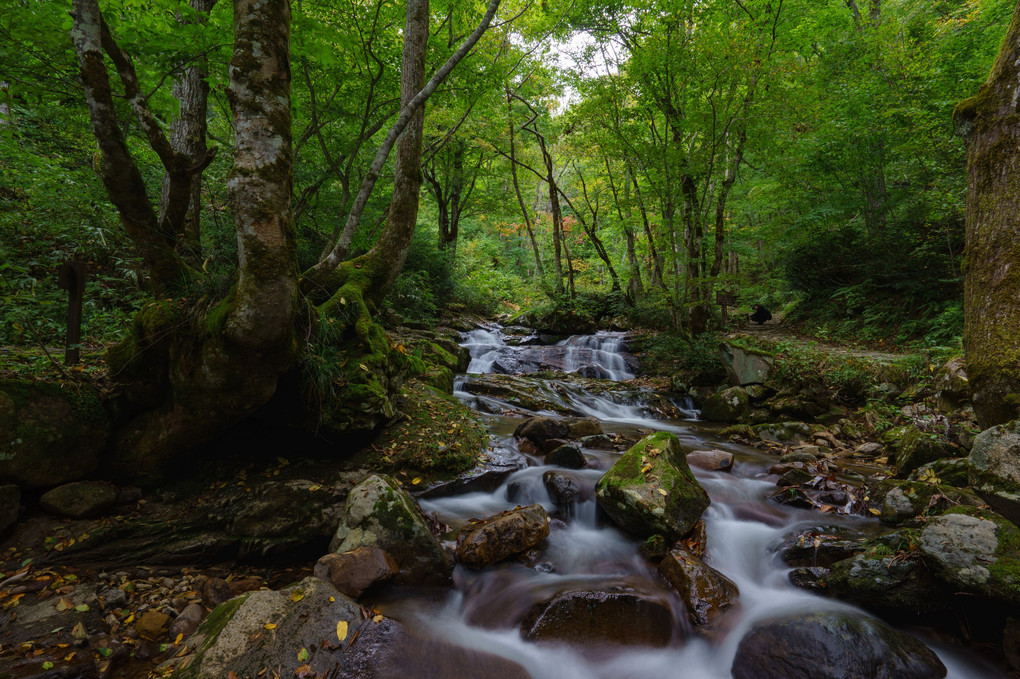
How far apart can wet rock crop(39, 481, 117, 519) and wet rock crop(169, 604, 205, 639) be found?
4.49 feet

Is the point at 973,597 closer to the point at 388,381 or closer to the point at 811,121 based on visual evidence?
the point at 388,381

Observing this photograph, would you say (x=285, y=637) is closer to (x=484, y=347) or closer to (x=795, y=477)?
(x=795, y=477)

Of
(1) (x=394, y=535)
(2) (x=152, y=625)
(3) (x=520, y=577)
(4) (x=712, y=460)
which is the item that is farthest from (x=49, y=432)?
(4) (x=712, y=460)

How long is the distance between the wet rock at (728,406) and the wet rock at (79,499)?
9861mm

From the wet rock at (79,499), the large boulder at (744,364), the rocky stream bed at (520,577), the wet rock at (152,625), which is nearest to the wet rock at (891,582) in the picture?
the rocky stream bed at (520,577)

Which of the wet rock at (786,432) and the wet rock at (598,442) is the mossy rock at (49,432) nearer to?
the wet rock at (598,442)

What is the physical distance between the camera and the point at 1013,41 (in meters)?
4.23

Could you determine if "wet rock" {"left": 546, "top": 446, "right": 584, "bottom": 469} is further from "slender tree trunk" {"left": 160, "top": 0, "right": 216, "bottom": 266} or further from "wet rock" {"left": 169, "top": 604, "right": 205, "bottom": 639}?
"slender tree trunk" {"left": 160, "top": 0, "right": 216, "bottom": 266}

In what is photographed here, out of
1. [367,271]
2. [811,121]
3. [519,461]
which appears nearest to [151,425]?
[367,271]

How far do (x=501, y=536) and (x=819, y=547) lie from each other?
319 cm

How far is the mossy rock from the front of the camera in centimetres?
339

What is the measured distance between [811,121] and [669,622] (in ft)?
45.3

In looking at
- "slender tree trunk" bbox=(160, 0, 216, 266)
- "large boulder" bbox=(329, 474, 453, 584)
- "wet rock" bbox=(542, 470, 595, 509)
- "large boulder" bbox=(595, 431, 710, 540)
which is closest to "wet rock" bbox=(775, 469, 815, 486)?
"large boulder" bbox=(595, 431, 710, 540)

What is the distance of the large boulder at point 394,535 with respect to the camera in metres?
3.73
